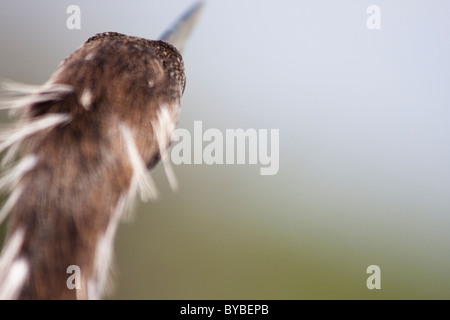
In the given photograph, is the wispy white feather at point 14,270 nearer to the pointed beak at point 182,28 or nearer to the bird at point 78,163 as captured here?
the bird at point 78,163

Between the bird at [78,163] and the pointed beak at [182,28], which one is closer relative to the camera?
the bird at [78,163]

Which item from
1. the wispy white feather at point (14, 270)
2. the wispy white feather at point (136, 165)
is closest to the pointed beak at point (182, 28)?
the wispy white feather at point (136, 165)

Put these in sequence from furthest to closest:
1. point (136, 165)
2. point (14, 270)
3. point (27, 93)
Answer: point (27, 93) < point (136, 165) < point (14, 270)

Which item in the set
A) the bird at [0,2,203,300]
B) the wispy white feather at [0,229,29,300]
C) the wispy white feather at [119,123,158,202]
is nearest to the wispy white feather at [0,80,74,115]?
the bird at [0,2,203,300]

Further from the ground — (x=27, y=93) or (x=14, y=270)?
(x=27, y=93)

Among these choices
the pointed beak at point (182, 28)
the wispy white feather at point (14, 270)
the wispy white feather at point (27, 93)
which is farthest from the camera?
the pointed beak at point (182, 28)

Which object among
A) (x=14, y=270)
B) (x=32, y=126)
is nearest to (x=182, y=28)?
(x=32, y=126)

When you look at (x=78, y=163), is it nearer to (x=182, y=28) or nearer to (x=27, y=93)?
(x=27, y=93)
